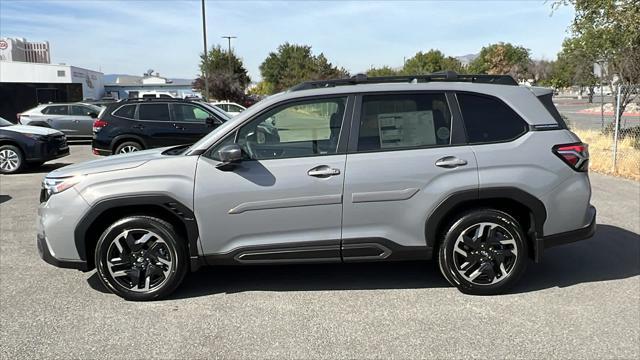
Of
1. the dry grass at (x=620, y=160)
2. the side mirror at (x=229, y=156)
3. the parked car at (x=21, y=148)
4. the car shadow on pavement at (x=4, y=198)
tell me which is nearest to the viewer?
the side mirror at (x=229, y=156)

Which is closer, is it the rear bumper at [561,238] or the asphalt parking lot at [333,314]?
the asphalt parking lot at [333,314]

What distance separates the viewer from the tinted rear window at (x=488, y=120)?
425 centimetres

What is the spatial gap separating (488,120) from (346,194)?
137 centimetres

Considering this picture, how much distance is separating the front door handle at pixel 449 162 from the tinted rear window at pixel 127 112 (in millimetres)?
9056

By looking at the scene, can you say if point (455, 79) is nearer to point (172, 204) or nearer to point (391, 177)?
point (391, 177)

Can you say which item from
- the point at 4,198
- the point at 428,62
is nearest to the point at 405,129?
the point at 4,198

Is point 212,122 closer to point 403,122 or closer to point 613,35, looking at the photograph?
point 403,122

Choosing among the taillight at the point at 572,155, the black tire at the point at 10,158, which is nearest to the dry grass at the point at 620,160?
the taillight at the point at 572,155

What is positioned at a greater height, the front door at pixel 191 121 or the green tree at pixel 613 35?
the green tree at pixel 613 35

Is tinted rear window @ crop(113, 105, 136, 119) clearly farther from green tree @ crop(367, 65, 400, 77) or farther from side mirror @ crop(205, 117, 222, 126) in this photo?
green tree @ crop(367, 65, 400, 77)

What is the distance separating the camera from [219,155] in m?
4.05

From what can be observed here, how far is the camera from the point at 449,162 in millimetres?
4121

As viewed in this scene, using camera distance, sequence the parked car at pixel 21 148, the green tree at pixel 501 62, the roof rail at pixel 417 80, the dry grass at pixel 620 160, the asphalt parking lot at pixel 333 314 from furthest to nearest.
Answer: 1. the green tree at pixel 501 62
2. the parked car at pixel 21 148
3. the dry grass at pixel 620 160
4. the roof rail at pixel 417 80
5. the asphalt parking lot at pixel 333 314

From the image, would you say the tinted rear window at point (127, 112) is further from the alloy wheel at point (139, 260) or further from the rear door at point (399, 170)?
the rear door at point (399, 170)
